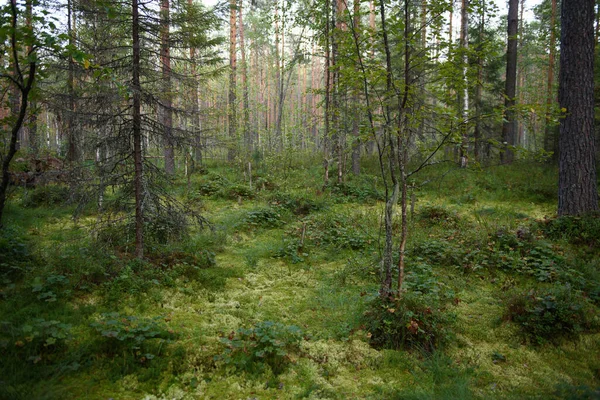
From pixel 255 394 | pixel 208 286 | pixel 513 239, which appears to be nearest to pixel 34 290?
pixel 208 286

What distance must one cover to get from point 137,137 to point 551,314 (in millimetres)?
6473

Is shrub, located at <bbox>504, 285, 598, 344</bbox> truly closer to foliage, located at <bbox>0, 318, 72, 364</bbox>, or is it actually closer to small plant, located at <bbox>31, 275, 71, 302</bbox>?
foliage, located at <bbox>0, 318, 72, 364</bbox>

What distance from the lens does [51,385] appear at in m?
2.66

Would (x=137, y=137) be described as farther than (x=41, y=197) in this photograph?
No

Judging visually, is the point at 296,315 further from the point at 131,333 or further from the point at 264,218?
the point at 264,218

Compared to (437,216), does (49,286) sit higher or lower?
lower

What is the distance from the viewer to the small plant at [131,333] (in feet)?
10.9

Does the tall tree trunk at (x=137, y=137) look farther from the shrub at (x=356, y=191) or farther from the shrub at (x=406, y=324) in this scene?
the shrub at (x=356, y=191)

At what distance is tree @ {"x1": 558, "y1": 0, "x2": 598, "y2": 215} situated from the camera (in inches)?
285

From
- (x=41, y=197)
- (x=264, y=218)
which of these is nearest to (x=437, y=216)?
(x=264, y=218)

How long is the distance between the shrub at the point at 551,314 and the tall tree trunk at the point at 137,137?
5.66 meters

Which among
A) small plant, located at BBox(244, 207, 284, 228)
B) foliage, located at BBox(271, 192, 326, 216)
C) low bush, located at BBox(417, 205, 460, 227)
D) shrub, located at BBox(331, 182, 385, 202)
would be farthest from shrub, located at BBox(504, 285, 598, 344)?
shrub, located at BBox(331, 182, 385, 202)

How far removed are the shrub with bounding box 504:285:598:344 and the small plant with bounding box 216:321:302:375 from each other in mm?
2825

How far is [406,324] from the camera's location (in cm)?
383
